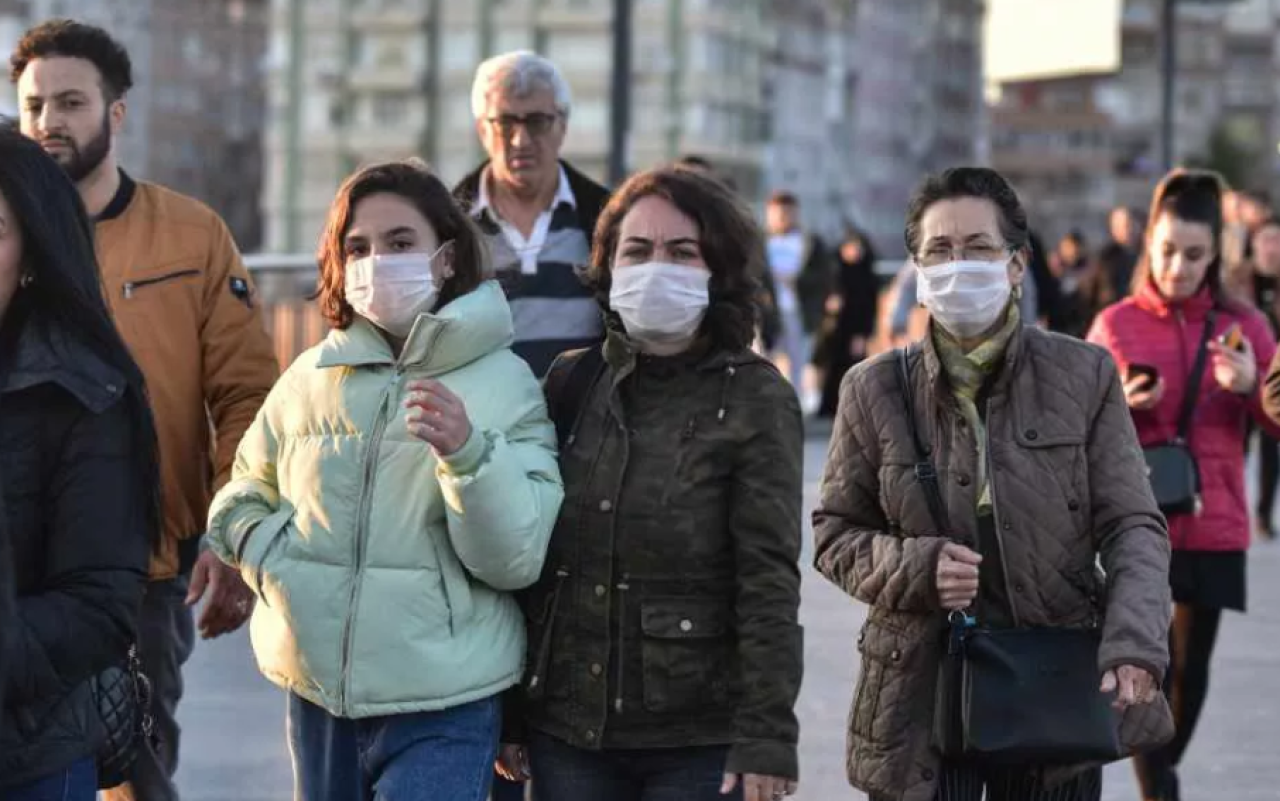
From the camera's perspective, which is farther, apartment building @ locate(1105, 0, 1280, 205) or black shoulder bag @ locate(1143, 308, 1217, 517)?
apartment building @ locate(1105, 0, 1280, 205)

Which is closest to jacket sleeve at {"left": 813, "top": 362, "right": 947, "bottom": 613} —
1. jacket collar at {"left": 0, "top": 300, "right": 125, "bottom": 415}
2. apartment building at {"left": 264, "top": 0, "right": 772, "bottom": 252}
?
jacket collar at {"left": 0, "top": 300, "right": 125, "bottom": 415}

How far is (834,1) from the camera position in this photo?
103 metres

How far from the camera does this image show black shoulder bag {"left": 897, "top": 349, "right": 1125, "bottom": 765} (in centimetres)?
496

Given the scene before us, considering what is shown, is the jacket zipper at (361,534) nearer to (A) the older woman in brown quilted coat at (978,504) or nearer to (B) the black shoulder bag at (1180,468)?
(A) the older woman in brown quilted coat at (978,504)

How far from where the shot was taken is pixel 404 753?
15.7 feet

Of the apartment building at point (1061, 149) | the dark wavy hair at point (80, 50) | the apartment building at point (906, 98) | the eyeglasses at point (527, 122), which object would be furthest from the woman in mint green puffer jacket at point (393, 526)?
the apartment building at point (1061, 149)

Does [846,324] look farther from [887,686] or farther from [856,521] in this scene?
[887,686]

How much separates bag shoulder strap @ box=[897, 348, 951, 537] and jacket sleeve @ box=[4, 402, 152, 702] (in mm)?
1517

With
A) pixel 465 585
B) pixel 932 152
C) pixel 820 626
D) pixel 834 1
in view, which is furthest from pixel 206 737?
pixel 932 152

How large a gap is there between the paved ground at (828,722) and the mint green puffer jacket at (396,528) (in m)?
3.34

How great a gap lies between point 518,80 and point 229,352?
3.35 feet

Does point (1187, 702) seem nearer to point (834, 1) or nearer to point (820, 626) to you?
point (820, 626)

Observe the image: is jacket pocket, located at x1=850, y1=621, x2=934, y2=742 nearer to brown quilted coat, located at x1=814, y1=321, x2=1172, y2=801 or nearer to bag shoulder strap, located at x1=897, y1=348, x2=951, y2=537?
brown quilted coat, located at x1=814, y1=321, x2=1172, y2=801

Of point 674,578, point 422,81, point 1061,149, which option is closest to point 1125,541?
point 674,578
